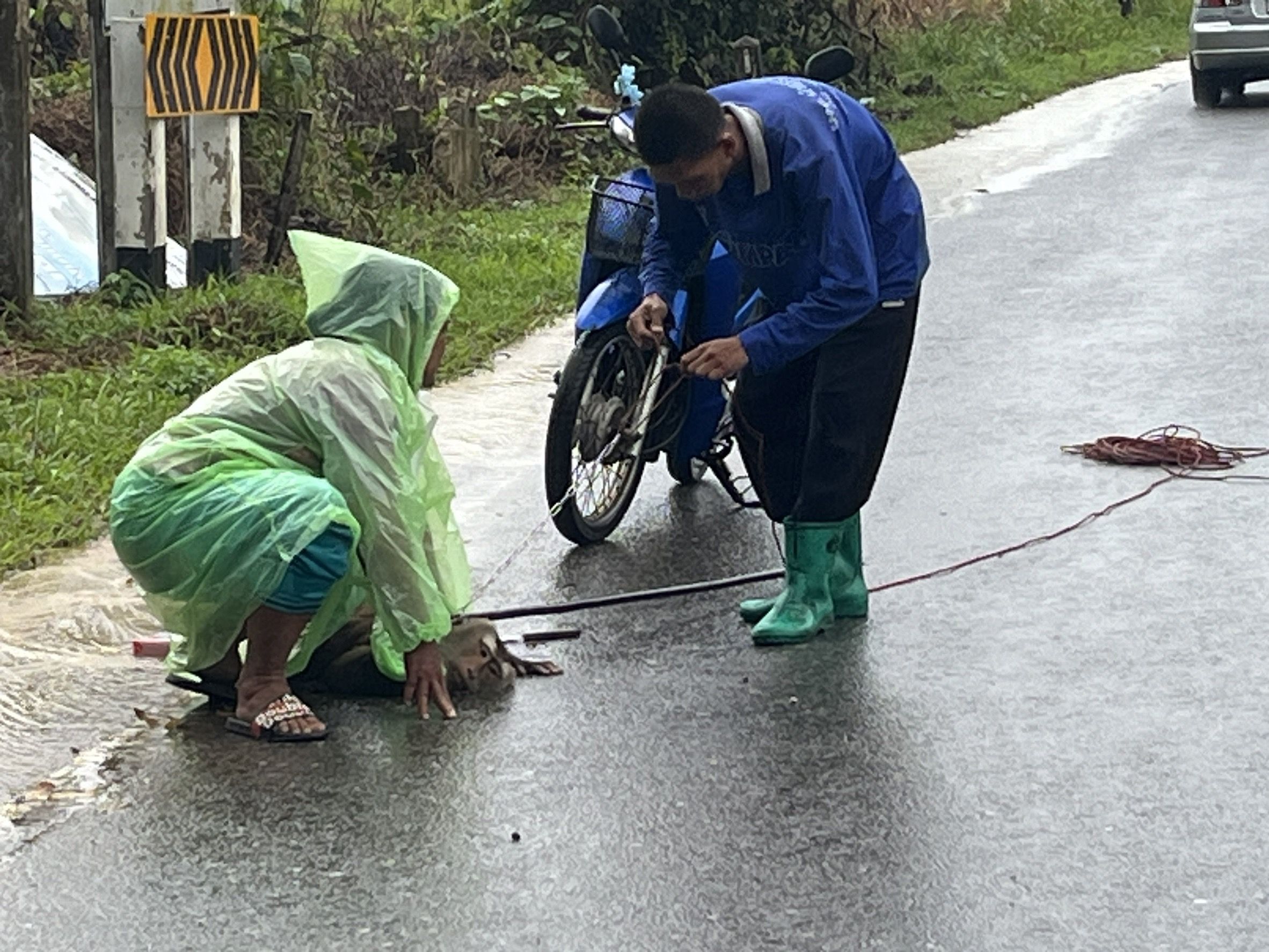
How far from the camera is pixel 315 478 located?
5.31 meters

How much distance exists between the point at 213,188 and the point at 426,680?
590 centimetres

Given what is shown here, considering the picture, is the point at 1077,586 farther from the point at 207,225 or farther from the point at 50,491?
the point at 207,225

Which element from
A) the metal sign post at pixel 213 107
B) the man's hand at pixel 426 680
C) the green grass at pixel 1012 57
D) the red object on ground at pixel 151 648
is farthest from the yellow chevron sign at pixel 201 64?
the green grass at pixel 1012 57

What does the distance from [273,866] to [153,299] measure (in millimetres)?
6252

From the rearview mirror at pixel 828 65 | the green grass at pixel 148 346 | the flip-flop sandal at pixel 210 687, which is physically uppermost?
the rearview mirror at pixel 828 65

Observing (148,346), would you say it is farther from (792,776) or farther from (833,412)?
(792,776)

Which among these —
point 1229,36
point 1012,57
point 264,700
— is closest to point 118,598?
point 264,700

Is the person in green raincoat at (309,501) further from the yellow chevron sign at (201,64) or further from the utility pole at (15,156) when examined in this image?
the yellow chevron sign at (201,64)

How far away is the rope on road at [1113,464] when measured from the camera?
6.63m

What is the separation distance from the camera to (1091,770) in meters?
5.11

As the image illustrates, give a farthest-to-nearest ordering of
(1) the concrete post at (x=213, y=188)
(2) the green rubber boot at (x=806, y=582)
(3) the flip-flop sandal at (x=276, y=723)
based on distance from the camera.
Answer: (1) the concrete post at (x=213, y=188)
(2) the green rubber boot at (x=806, y=582)
(3) the flip-flop sandal at (x=276, y=723)

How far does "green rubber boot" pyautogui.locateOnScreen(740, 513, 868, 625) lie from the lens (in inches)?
251

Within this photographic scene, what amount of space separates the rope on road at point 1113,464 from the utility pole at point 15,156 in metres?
4.16

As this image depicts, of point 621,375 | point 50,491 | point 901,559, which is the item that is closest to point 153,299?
point 50,491
